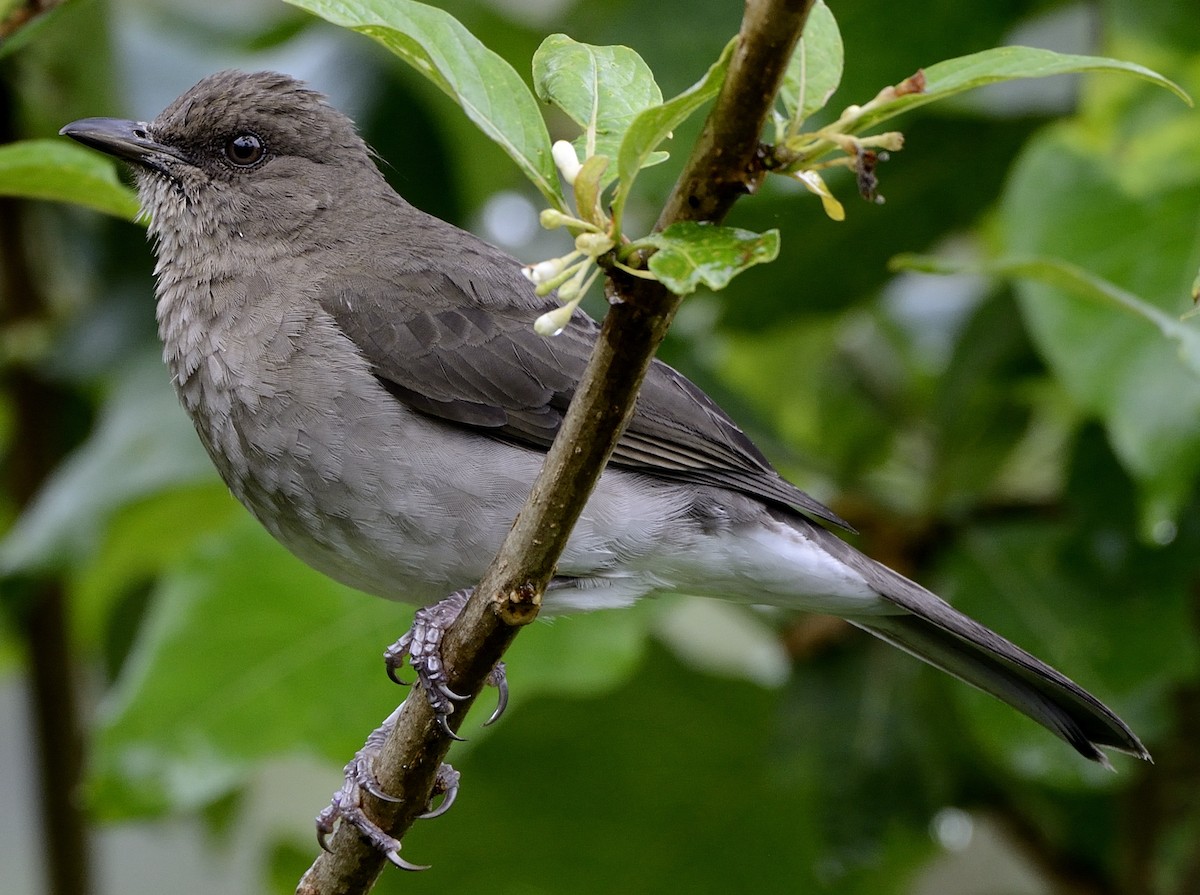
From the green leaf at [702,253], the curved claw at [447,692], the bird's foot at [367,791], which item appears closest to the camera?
the green leaf at [702,253]

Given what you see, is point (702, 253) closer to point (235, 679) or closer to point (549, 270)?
point (549, 270)

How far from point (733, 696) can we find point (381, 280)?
6.14 feet

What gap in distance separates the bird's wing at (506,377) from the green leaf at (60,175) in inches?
28.0

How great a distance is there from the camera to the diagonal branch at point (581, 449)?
1.49m

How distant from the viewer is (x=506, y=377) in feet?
10.2

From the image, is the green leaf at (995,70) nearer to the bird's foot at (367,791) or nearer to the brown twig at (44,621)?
the bird's foot at (367,791)

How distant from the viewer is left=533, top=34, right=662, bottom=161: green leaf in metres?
1.74

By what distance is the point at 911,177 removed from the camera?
4238 mm

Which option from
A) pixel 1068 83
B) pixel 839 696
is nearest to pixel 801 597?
pixel 839 696

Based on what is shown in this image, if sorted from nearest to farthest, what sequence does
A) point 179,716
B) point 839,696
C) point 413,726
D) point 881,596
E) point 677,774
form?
point 413,726
point 881,596
point 179,716
point 839,696
point 677,774

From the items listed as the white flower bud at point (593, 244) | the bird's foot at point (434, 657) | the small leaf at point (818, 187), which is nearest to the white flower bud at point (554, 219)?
the white flower bud at point (593, 244)

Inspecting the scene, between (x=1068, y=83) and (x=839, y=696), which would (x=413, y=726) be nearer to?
(x=839, y=696)

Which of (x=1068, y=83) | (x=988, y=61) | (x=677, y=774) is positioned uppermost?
(x=988, y=61)

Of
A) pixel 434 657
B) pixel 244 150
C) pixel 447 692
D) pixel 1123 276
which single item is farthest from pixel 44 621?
pixel 1123 276
